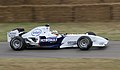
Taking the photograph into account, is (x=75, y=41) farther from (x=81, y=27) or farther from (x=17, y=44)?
(x=81, y=27)

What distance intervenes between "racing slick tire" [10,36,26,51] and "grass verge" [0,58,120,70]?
98.9 inches

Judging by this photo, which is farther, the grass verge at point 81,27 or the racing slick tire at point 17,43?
the grass verge at point 81,27

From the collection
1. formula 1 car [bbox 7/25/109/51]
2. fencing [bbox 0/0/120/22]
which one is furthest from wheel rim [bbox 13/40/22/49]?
fencing [bbox 0/0/120/22]

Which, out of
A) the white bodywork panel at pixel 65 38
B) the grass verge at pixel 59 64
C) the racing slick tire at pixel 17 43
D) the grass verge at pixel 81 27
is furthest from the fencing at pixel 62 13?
the grass verge at pixel 59 64

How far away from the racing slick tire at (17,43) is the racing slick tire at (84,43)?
2.40 meters

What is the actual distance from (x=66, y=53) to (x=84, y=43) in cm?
86

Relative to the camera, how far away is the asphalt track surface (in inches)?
597

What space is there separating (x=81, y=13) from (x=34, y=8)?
10.5 ft

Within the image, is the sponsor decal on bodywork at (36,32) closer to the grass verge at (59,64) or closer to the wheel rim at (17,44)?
the wheel rim at (17,44)

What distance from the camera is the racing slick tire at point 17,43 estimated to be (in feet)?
55.9

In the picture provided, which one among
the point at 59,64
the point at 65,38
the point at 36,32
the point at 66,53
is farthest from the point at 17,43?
the point at 59,64

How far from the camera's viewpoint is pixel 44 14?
2700cm

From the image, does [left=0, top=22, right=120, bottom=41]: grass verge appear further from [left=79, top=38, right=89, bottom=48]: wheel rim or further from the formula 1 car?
[left=79, top=38, right=89, bottom=48]: wheel rim

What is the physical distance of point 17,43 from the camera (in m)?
17.2
